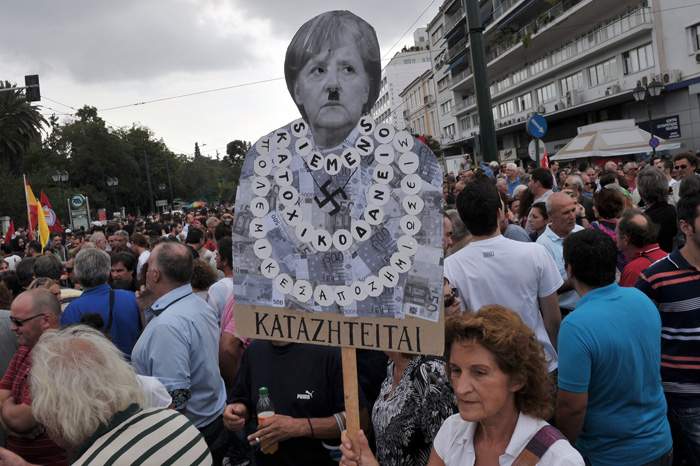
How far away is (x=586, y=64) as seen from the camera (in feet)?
120

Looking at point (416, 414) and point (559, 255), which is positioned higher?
point (559, 255)

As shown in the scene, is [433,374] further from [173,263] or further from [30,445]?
[30,445]

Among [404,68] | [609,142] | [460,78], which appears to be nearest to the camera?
[609,142]

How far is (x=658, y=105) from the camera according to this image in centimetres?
3128

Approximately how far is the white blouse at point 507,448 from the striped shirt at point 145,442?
986 mm

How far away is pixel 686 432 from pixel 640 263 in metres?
1.16

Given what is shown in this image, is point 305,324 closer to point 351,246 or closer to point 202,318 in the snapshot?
point 351,246

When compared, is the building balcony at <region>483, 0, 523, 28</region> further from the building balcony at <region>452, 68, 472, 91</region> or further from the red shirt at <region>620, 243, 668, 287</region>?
the red shirt at <region>620, 243, 668, 287</region>

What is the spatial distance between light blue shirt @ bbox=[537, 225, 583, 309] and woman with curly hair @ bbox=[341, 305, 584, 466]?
2.48 metres

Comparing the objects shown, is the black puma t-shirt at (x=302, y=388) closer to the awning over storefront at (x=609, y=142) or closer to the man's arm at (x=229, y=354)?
the man's arm at (x=229, y=354)

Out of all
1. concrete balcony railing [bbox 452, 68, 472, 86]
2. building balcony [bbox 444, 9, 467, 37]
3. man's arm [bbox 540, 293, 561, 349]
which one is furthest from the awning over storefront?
building balcony [bbox 444, 9, 467, 37]

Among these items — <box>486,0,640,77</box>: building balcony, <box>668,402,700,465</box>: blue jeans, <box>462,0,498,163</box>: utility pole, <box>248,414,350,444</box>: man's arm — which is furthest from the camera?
<box>486,0,640,77</box>: building balcony

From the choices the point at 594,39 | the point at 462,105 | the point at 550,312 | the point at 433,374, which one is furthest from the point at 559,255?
the point at 462,105

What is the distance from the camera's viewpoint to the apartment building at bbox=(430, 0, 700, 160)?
28.5 metres
